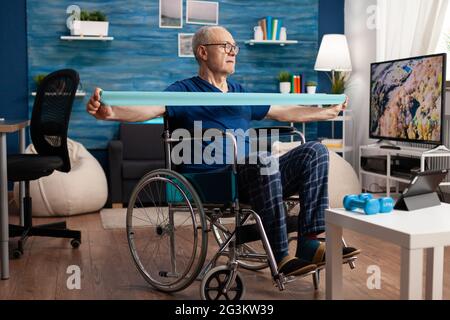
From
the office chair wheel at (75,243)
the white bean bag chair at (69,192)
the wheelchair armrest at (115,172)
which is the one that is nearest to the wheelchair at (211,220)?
the office chair wheel at (75,243)

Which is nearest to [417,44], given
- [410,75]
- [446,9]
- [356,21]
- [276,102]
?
[446,9]

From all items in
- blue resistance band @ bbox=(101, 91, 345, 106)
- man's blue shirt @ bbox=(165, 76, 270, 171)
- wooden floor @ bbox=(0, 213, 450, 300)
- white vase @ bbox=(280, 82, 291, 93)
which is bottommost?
wooden floor @ bbox=(0, 213, 450, 300)

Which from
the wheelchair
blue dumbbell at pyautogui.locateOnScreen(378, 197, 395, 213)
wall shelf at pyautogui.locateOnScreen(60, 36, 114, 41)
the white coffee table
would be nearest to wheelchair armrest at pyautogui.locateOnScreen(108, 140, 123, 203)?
wall shelf at pyautogui.locateOnScreen(60, 36, 114, 41)

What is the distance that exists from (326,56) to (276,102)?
136 inches

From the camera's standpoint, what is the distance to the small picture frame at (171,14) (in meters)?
6.07

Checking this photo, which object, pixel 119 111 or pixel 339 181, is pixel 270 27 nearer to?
pixel 339 181

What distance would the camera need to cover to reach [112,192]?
5.32 meters

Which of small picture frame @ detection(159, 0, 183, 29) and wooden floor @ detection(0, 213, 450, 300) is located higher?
small picture frame @ detection(159, 0, 183, 29)

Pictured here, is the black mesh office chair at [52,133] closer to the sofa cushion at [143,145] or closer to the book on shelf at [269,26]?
the sofa cushion at [143,145]

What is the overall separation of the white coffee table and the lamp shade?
367 centimetres

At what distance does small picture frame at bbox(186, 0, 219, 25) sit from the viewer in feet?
20.1

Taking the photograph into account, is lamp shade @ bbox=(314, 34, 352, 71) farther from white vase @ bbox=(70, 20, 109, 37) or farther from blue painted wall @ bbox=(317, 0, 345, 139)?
white vase @ bbox=(70, 20, 109, 37)

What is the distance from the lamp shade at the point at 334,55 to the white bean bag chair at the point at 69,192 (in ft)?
7.16

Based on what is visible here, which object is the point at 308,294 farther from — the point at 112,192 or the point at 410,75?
the point at 112,192
